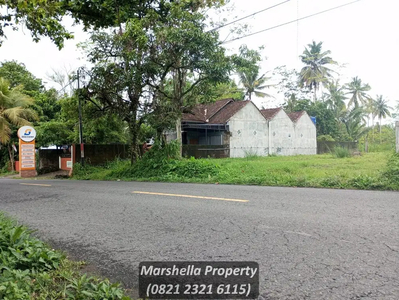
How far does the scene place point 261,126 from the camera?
29.4 meters

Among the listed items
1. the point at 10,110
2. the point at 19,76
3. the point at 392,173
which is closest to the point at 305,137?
the point at 392,173

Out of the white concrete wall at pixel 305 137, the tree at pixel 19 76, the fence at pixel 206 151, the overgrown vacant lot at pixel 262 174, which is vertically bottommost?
the overgrown vacant lot at pixel 262 174

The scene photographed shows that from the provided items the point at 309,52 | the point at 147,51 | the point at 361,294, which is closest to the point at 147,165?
the point at 147,51

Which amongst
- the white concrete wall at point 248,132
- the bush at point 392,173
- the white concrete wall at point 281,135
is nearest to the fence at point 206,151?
the white concrete wall at point 248,132

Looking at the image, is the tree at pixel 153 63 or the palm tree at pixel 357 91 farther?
the palm tree at pixel 357 91

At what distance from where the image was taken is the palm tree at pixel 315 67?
46397mm

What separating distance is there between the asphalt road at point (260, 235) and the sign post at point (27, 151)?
50.9 feet

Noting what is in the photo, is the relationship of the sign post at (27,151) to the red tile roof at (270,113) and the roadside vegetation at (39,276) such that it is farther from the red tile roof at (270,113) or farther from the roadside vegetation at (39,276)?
the red tile roof at (270,113)

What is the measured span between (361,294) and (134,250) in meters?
2.41

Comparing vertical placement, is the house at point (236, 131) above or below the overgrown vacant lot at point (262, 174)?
above

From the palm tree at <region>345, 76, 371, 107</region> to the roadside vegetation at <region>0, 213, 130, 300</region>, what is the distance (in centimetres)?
5566

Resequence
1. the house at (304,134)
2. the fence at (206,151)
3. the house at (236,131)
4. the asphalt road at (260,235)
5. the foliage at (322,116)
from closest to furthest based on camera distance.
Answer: the asphalt road at (260,235)
the fence at (206,151)
the house at (236,131)
the house at (304,134)
the foliage at (322,116)

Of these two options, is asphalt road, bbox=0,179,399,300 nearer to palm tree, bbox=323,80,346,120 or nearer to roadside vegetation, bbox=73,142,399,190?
roadside vegetation, bbox=73,142,399,190

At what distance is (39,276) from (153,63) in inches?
441
